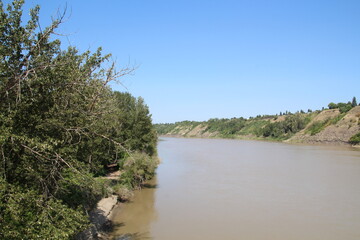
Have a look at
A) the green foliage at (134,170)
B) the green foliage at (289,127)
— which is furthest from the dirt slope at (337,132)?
the green foliage at (134,170)

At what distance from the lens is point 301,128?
95.4 m

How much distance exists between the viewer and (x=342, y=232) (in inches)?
588

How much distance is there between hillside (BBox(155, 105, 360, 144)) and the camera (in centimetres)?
7581

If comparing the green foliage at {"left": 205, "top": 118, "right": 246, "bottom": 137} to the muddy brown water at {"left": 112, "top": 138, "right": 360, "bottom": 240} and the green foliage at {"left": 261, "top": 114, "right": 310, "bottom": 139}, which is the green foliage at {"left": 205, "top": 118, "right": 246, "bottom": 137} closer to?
the green foliage at {"left": 261, "top": 114, "right": 310, "bottom": 139}

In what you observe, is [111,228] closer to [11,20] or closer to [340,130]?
[11,20]

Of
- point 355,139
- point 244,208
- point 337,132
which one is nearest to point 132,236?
point 244,208

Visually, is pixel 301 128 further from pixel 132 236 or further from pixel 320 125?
pixel 132 236

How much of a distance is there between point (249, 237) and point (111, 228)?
21.4 ft

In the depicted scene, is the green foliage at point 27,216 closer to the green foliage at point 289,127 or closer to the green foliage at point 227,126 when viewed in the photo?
the green foliage at point 289,127

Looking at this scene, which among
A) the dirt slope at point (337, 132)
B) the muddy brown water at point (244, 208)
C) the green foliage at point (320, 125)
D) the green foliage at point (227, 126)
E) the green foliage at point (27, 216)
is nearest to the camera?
the green foliage at point (27, 216)

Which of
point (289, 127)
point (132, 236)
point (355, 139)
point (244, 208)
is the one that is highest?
point (289, 127)

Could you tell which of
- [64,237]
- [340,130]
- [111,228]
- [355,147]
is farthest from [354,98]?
[64,237]

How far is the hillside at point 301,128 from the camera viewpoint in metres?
75.8

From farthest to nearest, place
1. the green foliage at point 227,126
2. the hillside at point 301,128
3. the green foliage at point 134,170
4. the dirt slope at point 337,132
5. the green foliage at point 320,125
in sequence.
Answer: the green foliage at point 227,126, the green foliage at point 320,125, the hillside at point 301,128, the dirt slope at point 337,132, the green foliage at point 134,170
